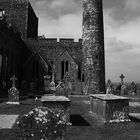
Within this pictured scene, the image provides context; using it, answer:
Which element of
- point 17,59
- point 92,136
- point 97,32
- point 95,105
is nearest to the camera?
point 92,136

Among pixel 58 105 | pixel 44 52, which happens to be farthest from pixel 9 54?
pixel 58 105

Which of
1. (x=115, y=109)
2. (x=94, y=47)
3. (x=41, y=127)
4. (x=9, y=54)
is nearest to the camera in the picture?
(x=41, y=127)

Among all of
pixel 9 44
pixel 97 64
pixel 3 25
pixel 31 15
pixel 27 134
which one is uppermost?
pixel 31 15

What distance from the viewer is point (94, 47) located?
23812 mm

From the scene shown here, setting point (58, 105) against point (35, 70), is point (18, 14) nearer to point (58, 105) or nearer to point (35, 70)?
point (35, 70)

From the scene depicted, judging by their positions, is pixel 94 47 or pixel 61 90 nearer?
pixel 61 90

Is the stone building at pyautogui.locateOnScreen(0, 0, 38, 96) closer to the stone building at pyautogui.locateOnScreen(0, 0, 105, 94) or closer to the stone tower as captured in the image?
the stone building at pyautogui.locateOnScreen(0, 0, 105, 94)

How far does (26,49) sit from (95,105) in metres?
25.1

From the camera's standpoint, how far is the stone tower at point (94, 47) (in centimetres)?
2370

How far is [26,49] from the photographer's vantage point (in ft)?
110

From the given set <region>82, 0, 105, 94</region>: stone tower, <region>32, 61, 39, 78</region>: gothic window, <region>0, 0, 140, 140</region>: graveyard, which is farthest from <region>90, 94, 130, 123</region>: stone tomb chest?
<region>32, 61, 39, 78</region>: gothic window

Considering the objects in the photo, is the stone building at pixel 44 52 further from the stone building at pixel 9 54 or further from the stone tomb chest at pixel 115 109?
the stone tomb chest at pixel 115 109

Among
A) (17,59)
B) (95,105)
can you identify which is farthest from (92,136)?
(17,59)

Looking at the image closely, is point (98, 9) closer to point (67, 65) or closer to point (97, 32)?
point (97, 32)
